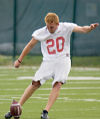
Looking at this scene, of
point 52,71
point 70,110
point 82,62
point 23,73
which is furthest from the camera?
point 82,62

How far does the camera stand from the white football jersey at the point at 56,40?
877 centimetres

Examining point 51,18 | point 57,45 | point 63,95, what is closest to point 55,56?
point 57,45

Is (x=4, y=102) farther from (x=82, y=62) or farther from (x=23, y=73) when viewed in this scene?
(x=82, y=62)

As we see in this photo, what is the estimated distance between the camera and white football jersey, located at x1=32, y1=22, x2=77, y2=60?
8773 mm

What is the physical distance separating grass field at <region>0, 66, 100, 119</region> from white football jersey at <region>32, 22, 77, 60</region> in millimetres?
961

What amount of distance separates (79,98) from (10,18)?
31.0ft

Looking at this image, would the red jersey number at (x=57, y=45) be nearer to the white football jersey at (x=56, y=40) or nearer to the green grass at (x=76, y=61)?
the white football jersey at (x=56, y=40)

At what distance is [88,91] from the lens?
12.6 m

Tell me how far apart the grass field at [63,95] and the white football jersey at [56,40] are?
0.96 meters

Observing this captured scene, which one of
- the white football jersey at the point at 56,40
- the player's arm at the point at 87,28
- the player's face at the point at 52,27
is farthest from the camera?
the white football jersey at the point at 56,40

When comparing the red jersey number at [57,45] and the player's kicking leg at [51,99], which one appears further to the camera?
the red jersey number at [57,45]

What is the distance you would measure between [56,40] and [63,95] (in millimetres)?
3269

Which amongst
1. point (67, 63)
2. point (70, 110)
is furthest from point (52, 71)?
point (70, 110)

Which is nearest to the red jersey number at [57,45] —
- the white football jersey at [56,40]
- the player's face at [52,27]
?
the white football jersey at [56,40]
